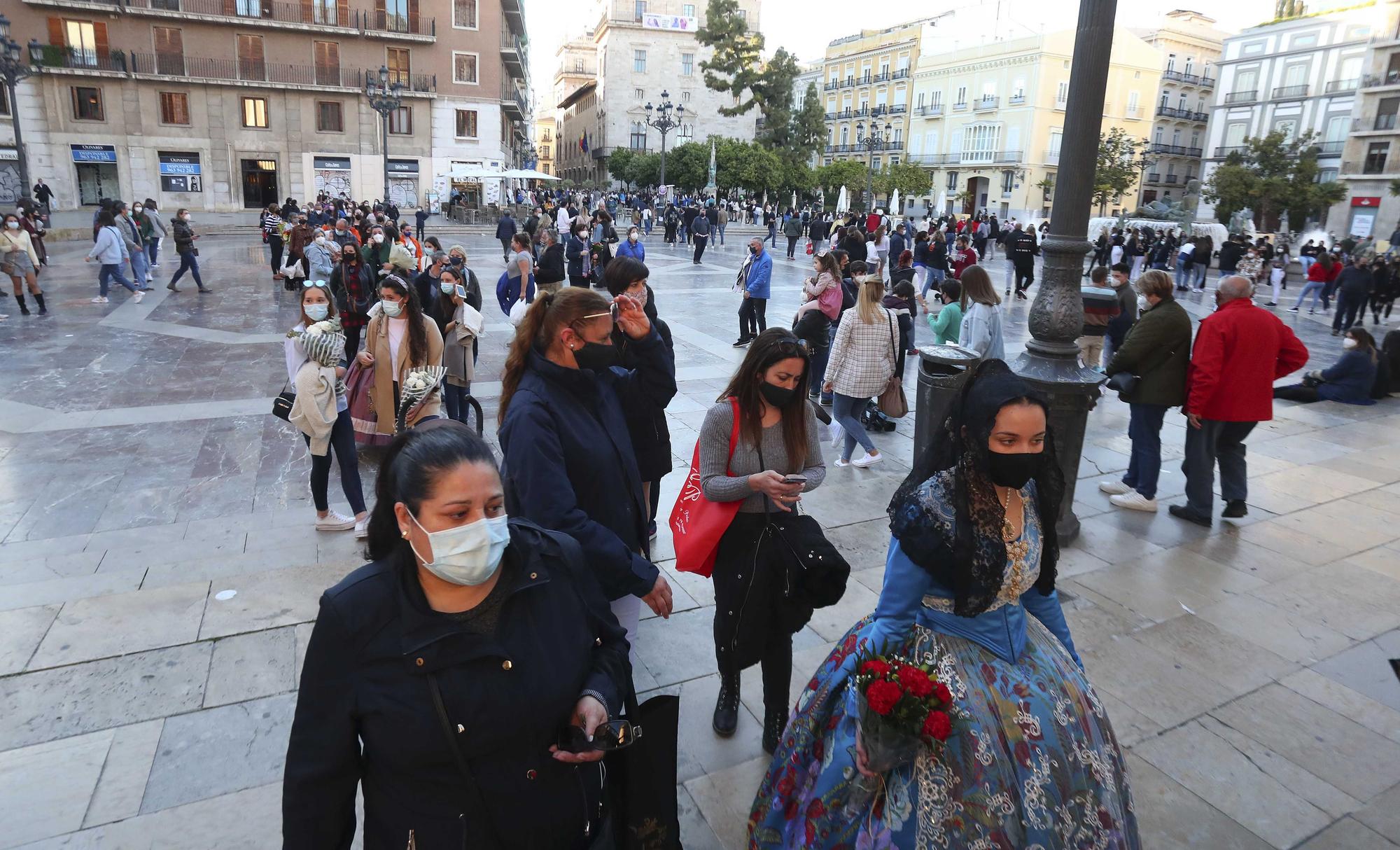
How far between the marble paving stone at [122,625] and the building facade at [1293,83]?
1912 inches

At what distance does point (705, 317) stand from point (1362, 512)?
9957 millimetres

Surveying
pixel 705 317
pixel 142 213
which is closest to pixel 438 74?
pixel 142 213

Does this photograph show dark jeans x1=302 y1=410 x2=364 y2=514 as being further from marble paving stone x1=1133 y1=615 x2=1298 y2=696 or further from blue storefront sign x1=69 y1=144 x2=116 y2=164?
blue storefront sign x1=69 y1=144 x2=116 y2=164

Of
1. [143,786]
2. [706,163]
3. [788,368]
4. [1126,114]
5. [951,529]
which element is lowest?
[143,786]

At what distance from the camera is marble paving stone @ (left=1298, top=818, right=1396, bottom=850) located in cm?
303

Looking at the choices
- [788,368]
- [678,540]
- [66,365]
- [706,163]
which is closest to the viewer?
[788,368]

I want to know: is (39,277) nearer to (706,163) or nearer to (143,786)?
(143,786)

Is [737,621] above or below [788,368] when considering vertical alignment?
below

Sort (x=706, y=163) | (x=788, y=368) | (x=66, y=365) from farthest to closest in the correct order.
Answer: (x=706, y=163) → (x=66, y=365) → (x=788, y=368)

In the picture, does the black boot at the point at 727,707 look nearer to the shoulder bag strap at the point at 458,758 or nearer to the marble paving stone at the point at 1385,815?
the shoulder bag strap at the point at 458,758

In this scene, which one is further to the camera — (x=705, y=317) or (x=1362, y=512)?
(x=705, y=317)

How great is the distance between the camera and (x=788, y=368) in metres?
3.15

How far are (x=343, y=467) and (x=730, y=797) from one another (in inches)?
145

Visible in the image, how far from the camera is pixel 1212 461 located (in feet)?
20.0
